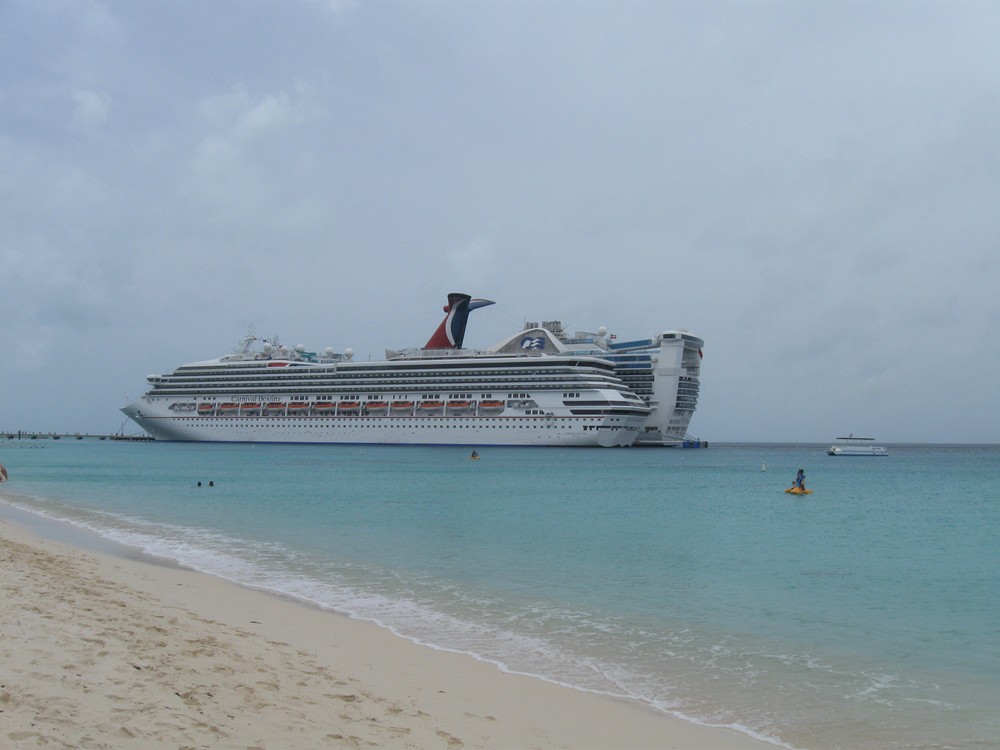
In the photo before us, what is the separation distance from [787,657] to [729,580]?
15.5 ft

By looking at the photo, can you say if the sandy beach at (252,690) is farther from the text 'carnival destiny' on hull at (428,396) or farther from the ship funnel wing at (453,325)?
the ship funnel wing at (453,325)

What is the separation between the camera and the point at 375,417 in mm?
80438

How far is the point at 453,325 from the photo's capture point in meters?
92.3

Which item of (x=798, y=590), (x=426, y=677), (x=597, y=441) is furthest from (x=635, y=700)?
(x=597, y=441)

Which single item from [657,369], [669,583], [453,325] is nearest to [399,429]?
[453,325]

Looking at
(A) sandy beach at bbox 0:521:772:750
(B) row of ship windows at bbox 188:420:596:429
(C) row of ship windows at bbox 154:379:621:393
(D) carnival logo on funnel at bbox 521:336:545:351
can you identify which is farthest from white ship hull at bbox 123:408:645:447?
(A) sandy beach at bbox 0:521:772:750

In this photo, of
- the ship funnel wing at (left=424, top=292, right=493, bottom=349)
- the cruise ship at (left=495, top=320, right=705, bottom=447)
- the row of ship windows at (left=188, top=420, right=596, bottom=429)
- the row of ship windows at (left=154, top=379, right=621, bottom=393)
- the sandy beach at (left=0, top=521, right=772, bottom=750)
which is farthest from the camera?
the ship funnel wing at (left=424, top=292, right=493, bottom=349)

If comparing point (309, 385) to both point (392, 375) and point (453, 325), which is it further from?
point (453, 325)

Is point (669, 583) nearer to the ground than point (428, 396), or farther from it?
nearer to the ground

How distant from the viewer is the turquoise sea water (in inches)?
273

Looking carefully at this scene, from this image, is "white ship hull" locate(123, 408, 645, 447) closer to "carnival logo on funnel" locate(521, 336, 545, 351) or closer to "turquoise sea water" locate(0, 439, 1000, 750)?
"carnival logo on funnel" locate(521, 336, 545, 351)

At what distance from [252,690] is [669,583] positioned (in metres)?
8.47

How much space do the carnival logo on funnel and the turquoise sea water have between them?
5671 cm

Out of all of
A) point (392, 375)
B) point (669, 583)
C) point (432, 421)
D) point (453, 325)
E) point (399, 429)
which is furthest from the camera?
point (453, 325)
